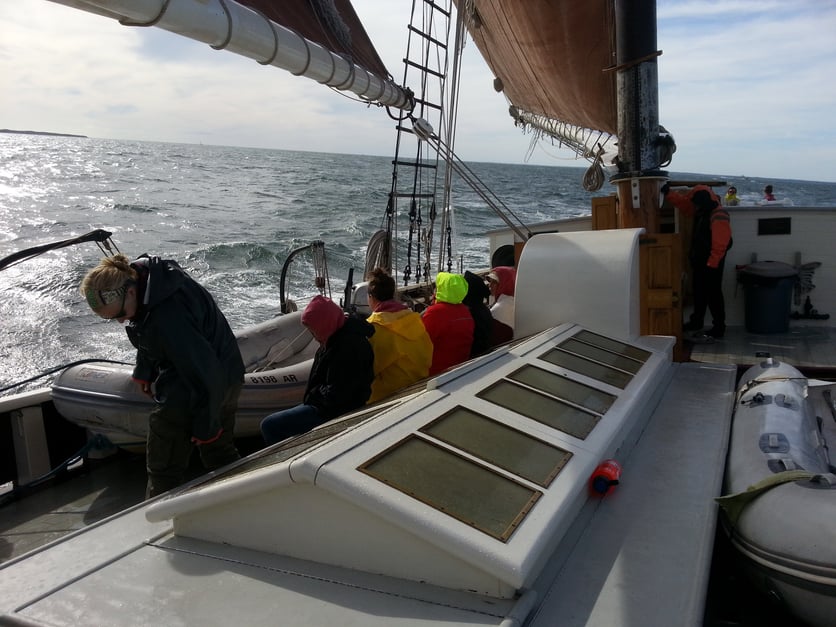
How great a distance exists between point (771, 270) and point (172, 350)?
19.5 ft

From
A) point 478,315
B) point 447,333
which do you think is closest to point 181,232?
point 478,315

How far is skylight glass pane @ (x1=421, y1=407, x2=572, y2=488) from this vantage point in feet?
8.11

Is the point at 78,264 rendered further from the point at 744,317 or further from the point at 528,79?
the point at 744,317

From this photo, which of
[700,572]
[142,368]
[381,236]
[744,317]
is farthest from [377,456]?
[381,236]

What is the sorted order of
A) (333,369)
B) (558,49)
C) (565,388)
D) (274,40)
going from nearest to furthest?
(565,388)
(333,369)
(274,40)
(558,49)

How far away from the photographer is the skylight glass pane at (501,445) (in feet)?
8.11

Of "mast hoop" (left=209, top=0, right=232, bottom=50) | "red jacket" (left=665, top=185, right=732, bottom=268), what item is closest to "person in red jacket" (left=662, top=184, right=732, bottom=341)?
"red jacket" (left=665, top=185, right=732, bottom=268)

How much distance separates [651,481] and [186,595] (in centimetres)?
190

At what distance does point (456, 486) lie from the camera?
7.40 ft

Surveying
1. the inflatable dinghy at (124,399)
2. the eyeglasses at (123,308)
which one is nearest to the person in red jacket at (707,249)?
the inflatable dinghy at (124,399)

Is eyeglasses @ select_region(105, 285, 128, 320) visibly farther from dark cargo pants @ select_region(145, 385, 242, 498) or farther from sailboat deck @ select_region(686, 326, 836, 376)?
sailboat deck @ select_region(686, 326, 836, 376)

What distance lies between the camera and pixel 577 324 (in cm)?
476

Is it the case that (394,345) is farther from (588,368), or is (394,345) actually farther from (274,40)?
(274,40)

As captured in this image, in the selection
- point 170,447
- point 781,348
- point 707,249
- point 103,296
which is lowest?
point 781,348
